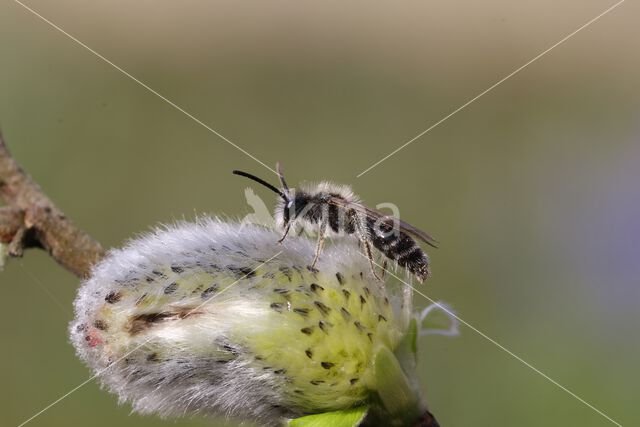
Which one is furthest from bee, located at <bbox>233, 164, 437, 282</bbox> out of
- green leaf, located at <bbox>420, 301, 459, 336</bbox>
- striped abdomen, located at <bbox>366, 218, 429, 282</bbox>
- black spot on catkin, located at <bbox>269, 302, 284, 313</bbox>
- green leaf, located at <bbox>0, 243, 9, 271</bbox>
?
green leaf, located at <bbox>0, 243, 9, 271</bbox>

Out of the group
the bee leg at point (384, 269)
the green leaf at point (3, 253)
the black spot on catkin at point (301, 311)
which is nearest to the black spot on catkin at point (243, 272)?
the black spot on catkin at point (301, 311)

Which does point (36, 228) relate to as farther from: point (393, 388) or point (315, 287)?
point (393, 388)

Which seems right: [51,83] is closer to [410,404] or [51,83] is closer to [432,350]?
[432,350]

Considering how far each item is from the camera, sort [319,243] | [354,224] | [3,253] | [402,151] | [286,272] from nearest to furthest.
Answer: [286,272] < [319,243] < [3,253] < [354,224] < [402,151]

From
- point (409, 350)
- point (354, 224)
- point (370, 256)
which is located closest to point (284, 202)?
point (354, 224)

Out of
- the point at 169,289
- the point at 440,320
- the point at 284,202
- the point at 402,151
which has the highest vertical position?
the point at 402,151

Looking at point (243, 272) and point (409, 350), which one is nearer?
point (243, 272)

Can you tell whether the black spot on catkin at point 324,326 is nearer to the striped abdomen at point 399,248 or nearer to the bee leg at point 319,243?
the bee leg at point 319,243
